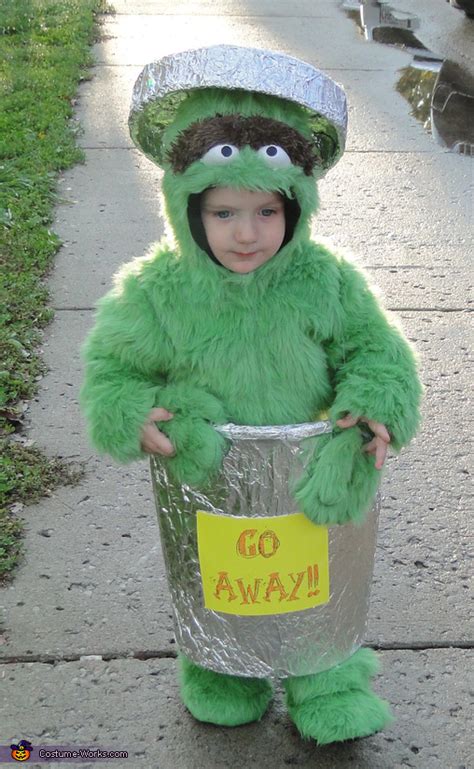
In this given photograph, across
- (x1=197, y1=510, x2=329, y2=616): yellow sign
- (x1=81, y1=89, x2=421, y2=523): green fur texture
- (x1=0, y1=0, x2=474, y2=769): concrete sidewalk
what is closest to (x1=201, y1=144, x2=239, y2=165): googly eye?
(x1=81, y1=89, x2=421, y2=523): green fur texture

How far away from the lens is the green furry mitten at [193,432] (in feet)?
7.22

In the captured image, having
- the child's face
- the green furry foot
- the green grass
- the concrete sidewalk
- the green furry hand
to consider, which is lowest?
the concrete sidewalk

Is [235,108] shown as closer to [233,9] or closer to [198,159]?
[198,159]

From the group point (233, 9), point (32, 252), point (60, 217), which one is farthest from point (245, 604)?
point (233, 9)

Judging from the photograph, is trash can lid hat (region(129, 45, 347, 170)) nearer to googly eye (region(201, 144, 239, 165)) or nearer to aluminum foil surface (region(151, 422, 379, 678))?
googly eye (region(201, 144, 239, 165))

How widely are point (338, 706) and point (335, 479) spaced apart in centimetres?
57

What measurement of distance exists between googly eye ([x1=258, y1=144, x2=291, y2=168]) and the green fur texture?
0.07 metres

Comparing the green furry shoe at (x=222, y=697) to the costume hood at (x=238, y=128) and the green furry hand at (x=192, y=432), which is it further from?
the costume hood at (x=238, y=128)

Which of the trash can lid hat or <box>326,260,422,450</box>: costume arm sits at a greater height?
the trash can lid hat

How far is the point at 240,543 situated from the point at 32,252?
319cm

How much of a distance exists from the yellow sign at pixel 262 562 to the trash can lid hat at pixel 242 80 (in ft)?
2.75

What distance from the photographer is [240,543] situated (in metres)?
2.26

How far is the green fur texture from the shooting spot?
222cm

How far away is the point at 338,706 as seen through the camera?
7.94 ft
